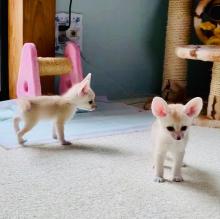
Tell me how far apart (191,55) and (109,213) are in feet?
3.92

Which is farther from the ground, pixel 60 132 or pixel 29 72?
pixel 29 72

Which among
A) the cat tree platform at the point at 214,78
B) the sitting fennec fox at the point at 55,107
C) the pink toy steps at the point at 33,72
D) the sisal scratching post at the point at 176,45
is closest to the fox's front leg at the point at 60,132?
the sitting fennec fox at the point at 55,107

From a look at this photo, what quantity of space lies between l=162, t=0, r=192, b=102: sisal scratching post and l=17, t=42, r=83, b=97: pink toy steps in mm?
642

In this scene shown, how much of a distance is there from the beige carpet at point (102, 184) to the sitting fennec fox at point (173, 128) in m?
0.06

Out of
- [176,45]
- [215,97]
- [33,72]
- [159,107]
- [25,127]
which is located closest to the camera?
[159,107]

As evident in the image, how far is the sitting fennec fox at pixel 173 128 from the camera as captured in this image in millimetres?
1238

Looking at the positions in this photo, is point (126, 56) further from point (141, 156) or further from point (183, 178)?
point (183, 178)

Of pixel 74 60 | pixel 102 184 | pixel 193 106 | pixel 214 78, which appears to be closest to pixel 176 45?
pixel 214 78

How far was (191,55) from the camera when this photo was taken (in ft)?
6.75

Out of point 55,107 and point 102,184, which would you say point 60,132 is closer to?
point 55,107

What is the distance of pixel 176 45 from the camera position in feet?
8.19

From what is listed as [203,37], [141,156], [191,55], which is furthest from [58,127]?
[203,37]

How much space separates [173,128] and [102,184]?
10.7 inches

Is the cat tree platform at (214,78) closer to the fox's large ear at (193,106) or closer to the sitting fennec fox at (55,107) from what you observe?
the sitting fennec fox at (55,107)
